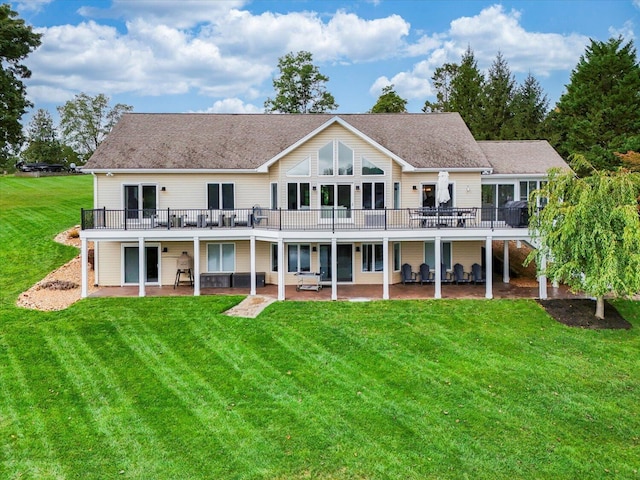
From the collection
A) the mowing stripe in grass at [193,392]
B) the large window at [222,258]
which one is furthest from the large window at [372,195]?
the mowing stripe in grass at [193,392]

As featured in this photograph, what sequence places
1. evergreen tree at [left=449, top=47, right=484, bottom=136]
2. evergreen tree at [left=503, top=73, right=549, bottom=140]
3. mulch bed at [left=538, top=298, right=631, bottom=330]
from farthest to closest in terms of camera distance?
evergreen tree at [left=449, top=47, right=484, bottom=136], evergreen tree at [left=503, top=73, right=549, bottom=140], mulch bed at [left=538, top=298, right=631, bottom=330]

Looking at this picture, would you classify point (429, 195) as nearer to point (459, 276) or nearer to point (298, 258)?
point (459, 276)

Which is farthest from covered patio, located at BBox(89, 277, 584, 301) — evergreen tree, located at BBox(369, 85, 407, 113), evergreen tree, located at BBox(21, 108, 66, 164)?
evergreen tree, located at BBox(21, 108, 66, 164)

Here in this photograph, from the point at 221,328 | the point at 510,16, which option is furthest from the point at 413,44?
the point at 221,328

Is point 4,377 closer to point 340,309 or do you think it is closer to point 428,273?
point 340,309

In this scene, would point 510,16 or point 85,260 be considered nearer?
point 85,260

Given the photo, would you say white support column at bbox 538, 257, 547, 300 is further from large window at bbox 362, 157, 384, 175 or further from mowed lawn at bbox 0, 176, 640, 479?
large window at bbox 362, 157, 384, 175

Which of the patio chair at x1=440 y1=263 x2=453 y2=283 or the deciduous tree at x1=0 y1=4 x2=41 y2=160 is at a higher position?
the deciduous tree at x1=0 y1=4 x2=41 y2=160
